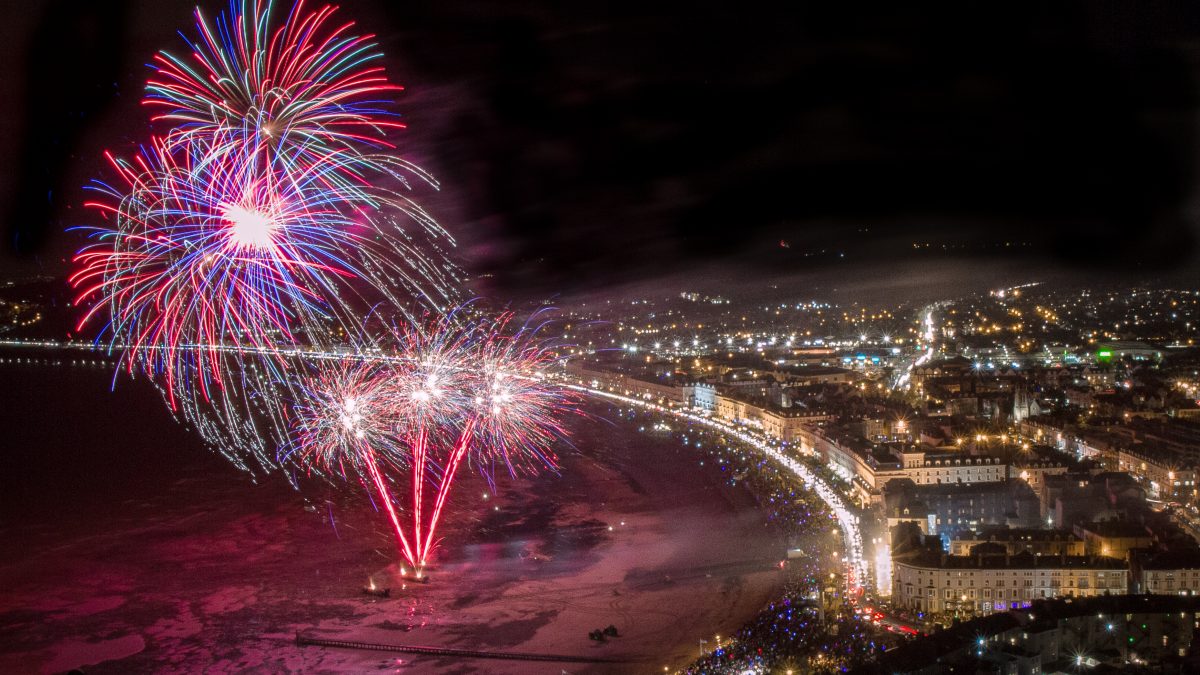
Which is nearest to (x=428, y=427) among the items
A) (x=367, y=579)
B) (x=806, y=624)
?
(x=367, y=579)

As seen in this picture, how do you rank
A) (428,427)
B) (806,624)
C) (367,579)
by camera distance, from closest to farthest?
(806,624), (367,579), (428,427)

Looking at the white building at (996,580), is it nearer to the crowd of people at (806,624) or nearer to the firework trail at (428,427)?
the crowd of people at (806,624)

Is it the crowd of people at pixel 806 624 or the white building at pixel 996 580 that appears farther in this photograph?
the white building at pixel 996 580

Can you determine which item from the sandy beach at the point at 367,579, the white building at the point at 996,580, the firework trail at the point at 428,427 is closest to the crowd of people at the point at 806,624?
the sandy beach at the point at 367,579

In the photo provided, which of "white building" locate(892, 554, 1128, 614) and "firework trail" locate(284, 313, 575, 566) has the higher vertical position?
"firework trail" locate(284, 313, 575, 566)

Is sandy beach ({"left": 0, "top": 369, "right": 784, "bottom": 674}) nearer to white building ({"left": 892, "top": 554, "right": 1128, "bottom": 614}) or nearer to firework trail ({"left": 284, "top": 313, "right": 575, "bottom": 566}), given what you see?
firework trail ({"left": 284, "top": 313, "right": 575, "bottom": 566})

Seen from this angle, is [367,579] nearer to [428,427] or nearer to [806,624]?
[806,624]

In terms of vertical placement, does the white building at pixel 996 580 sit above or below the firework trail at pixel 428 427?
below

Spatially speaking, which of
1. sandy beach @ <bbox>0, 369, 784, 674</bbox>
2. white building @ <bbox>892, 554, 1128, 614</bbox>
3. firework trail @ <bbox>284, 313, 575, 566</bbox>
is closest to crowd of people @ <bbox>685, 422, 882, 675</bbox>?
sandy beach @ <bbox>0, 369, 784, 674</bbox>

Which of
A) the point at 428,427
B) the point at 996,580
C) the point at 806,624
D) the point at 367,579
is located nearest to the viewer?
the point at 806,624

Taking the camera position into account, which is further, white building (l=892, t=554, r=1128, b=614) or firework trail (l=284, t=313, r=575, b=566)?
firework trail (l=284, t=313, r=575, b=566)

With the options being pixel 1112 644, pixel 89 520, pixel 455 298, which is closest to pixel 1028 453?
pixel 1112 644
